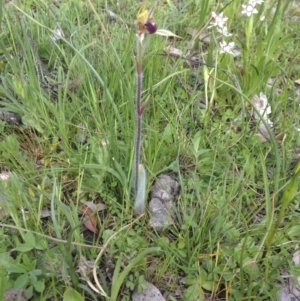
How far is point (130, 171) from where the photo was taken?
1252 millimetres

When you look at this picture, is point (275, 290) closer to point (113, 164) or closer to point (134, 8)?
point (113, 164)

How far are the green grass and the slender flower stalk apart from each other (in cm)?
5

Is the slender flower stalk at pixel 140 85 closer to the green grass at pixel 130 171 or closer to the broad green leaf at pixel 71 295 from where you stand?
the green grass at pixel 130 171

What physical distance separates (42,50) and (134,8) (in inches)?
22.2

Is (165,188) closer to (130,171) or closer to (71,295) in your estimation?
(130,171)

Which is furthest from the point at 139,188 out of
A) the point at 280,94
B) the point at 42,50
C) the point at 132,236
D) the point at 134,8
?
the point at 134,8

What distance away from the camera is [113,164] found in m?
1.27

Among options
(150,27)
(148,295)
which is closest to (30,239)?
(148,295)

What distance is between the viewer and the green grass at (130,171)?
3.55 feet

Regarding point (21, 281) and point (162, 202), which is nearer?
point (21, 281)

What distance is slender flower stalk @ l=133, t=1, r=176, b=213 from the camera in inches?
32.4

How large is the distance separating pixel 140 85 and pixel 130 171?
0.38 meters

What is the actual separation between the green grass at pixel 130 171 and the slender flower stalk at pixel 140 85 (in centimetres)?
5

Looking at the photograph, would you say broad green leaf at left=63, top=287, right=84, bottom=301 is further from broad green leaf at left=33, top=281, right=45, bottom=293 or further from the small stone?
the small stone
